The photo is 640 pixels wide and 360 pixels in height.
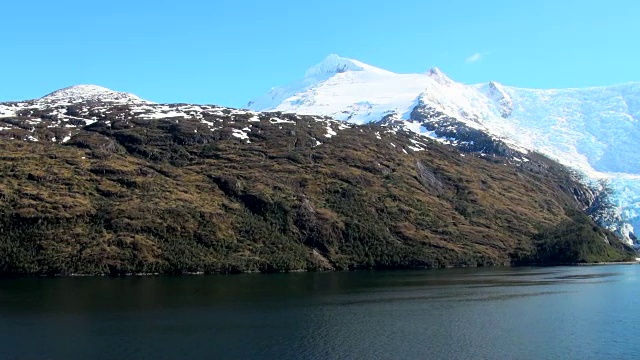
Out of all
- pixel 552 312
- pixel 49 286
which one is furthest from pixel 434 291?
pixel 49 286

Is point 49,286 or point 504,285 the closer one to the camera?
point 49,286

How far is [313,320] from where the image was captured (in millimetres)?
116250

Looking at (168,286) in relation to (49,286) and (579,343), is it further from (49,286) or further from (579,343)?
(579,343)

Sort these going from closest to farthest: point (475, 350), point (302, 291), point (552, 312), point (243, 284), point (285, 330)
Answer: point (475, 350)
point (285, 330)
point (552, 312)
point (302, 291)
point (243, 284)

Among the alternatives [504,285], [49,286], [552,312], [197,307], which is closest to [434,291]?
[504,285]

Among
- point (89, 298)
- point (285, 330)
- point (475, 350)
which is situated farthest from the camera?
point (89, 298)

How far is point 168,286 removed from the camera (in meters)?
168

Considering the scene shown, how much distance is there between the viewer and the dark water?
91.3 m

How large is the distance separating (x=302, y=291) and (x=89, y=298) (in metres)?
51.0

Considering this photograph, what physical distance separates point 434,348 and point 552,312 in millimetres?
44173

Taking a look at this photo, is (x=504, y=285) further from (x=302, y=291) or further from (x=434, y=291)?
(x=302, y=291)

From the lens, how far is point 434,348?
93938mm

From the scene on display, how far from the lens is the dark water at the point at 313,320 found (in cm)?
9134

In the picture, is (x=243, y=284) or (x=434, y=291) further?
(x=243, y=284)
